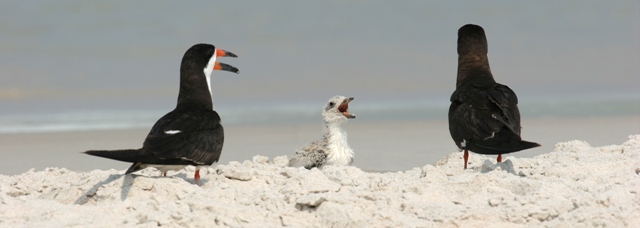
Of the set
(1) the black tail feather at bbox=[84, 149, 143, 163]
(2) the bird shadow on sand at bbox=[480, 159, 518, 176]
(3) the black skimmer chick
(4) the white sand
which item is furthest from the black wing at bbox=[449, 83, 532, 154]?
(1) the black tail feather at bbox=[84, 149, 143, 163]

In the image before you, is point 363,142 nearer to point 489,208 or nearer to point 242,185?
point 242,185

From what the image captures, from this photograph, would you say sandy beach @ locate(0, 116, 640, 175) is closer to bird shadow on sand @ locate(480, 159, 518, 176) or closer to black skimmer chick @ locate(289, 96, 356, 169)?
black skimmer chick @ locate(289, 96, 356, 169)

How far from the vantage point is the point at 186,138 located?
5.97m

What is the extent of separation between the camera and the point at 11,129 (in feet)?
50.8

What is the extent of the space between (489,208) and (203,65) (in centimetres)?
336

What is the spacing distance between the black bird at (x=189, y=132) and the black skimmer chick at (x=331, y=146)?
1398 mm

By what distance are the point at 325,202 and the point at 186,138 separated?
1442mm

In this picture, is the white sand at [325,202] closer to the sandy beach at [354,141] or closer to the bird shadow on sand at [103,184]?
the bird shadow on sand at [103,184]

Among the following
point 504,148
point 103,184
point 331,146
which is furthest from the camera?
point 331,146

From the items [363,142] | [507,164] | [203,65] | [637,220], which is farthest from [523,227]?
Result: [363,142]

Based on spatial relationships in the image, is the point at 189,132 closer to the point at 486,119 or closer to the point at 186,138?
the point at 186,138

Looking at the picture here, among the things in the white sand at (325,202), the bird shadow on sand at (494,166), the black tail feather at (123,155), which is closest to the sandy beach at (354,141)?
the bird shadow on sand at (494,166)

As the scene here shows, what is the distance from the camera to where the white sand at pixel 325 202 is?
192 inches

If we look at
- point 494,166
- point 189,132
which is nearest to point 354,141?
point 494,166
